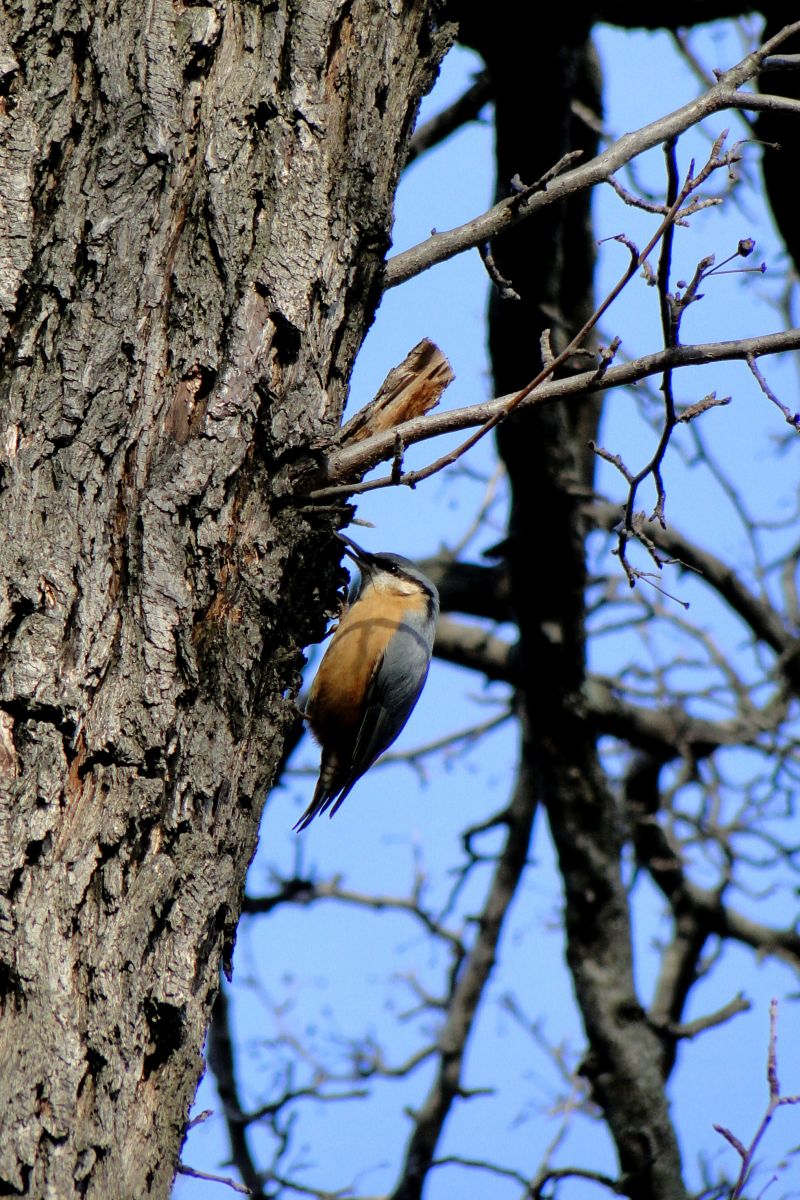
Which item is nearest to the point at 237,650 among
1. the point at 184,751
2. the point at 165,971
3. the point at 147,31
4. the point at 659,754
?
the point at 184,751

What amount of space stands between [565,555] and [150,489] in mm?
2571

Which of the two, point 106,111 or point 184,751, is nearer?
point 184,751

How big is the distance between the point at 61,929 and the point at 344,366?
3.67 feet

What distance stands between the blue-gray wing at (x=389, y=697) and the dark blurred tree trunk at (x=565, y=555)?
61cm

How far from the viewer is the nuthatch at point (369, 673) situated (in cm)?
381

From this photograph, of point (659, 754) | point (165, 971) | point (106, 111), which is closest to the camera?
point (165, 971)

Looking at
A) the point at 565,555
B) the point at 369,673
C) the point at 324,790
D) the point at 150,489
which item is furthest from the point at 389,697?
the point at 150,489

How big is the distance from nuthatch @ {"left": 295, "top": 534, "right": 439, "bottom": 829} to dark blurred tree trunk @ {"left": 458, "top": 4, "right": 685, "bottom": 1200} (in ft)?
1.56

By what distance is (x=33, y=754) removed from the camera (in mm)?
1652

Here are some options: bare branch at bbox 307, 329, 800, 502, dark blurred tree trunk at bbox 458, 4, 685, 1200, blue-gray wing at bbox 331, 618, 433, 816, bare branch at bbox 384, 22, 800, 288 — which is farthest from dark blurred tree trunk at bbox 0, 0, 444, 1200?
blue-gray wing at bbox 331, 618, 433, 816

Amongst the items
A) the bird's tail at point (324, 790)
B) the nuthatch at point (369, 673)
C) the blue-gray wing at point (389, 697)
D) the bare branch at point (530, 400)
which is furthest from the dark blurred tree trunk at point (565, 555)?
the bare branch at point (530, 400)

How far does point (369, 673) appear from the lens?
390 centimetres

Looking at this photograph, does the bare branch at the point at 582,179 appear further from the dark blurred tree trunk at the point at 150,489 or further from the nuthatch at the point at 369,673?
the nuthatch at the point at 369,673

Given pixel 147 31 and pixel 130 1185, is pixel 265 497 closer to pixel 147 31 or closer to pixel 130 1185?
pixel 147 31
